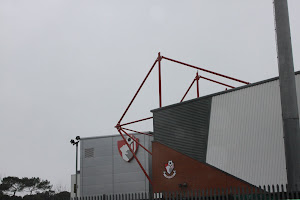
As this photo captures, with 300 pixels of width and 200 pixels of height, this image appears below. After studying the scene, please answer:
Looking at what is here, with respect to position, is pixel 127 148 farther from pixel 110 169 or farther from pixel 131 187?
pixel 131 187

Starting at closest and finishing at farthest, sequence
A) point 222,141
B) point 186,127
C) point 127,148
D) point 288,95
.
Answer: point 288,95 < point 222,141 < point 186,127 < point 127,148

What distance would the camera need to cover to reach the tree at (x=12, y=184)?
93562 millimetres

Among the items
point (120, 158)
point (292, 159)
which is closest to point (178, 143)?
point (292, 159)

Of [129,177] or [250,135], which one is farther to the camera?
[129,177]

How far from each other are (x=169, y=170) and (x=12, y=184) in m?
72.7

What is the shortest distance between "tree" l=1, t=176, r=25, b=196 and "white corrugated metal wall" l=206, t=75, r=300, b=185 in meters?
74.0

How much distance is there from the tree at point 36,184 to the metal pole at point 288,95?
90483 millimetres

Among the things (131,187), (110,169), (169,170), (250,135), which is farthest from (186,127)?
(110,169)

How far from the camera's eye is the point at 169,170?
33.2m

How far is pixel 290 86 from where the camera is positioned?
57.9ft

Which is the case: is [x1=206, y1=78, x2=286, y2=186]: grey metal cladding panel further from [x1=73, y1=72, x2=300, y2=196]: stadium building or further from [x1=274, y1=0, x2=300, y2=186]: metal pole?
[x1=274, y1=0, x2=300, y2=186]: metal pole

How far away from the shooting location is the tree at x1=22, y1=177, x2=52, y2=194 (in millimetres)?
100387

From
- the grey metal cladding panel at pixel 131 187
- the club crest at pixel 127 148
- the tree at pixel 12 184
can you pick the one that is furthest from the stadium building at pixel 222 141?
the tree at pixel 12 184

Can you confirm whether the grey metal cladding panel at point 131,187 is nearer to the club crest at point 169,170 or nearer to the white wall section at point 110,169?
the white wall section at point 110,169
